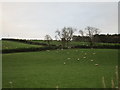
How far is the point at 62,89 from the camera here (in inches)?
404

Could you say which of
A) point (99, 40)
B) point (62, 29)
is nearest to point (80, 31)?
point (99, 40)

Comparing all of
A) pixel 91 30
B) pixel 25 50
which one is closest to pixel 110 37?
pixel 91 30

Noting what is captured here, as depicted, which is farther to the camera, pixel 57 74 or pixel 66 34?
pixel 66 34

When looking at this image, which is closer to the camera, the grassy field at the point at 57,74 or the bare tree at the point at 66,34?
the grassy field at the point at 57,74

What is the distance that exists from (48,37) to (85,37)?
825 inches

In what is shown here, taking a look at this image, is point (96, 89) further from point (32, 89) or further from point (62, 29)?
point (62, 29)

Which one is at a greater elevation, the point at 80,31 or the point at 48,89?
the point at 80,31

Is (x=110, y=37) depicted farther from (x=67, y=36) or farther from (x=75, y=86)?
(x=75, y=86)

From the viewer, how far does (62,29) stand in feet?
226

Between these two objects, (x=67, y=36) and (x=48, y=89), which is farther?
(x=67, y=36)

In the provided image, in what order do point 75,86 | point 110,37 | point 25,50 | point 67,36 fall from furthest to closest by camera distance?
point 110,37 < point 67,36 < point 25,50 < point 75,86

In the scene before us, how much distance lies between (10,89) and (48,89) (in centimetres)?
210

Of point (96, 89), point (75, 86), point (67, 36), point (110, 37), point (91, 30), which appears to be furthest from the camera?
point (110, 37)

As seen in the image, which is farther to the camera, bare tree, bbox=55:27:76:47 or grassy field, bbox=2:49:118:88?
bare tree, bbox=55:27:76:47
